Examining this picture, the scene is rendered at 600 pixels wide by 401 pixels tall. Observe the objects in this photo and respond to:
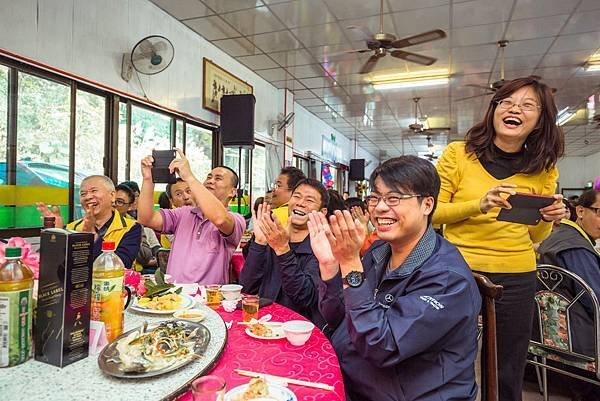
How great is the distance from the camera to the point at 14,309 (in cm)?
91

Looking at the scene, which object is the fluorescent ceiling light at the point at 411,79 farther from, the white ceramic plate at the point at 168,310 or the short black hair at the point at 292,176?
the white ceramic plate at the point at 168,310

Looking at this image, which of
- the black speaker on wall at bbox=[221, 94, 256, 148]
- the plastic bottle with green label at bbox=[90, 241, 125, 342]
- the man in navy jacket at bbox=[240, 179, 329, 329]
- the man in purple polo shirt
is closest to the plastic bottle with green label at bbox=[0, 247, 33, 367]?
the plastic bottle with green label at bbox=[90, 241, 125, 342]

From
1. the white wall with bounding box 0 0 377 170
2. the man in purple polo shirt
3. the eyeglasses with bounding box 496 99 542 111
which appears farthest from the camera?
the white wall with bounding box 0 0 377 170

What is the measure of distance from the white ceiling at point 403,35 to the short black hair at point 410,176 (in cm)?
356

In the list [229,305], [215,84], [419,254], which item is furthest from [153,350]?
[215,84]

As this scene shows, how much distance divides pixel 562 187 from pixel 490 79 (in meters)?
12.2

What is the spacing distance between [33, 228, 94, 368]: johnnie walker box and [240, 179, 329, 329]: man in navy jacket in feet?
2.73

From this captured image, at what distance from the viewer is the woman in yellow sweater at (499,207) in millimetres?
1529

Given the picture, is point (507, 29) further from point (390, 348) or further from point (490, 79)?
point (390, 348)

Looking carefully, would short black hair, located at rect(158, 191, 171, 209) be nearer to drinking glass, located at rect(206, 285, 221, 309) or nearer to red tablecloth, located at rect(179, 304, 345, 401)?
drinking glass, located at rect(206, 285, 221, 309)

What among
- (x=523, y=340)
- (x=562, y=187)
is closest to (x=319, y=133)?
(x=523, y=340)

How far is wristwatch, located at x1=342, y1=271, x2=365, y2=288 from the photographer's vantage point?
104 centimetres

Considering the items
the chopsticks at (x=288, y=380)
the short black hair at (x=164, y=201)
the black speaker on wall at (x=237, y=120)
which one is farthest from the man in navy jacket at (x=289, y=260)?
the black speaker on wall at (x=237, y=120)

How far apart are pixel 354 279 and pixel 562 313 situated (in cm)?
158
